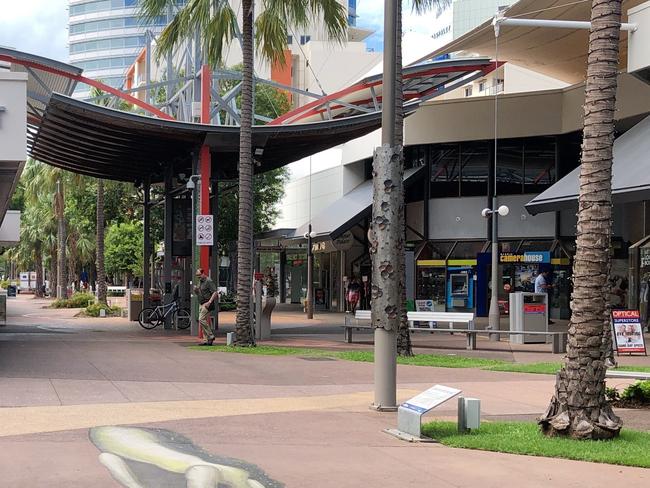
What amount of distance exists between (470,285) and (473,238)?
6.25 feet

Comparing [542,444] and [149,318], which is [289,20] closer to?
[149,318]

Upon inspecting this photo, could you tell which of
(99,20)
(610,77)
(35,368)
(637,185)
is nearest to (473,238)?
(637,185)

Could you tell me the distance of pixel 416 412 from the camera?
8.88m

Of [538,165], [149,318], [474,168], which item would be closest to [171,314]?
A: [149,318]

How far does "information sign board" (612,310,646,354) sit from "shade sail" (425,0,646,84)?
1001 cm

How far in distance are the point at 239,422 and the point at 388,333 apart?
84.9 inches

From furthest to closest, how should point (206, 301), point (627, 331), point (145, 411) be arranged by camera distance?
1. point (206, 301)
2. point (627, 331)
3. point (145, 411)

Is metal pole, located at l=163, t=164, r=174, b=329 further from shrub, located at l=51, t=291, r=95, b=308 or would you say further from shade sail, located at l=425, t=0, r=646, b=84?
shrub, located at l=51, t=291, r=95, b=308

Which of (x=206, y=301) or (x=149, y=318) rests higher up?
(x=206, y=301)

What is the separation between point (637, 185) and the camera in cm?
2053

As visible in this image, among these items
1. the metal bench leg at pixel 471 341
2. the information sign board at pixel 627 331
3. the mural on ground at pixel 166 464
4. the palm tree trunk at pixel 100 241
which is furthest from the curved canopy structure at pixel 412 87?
the mural on ground at pixel 166 464

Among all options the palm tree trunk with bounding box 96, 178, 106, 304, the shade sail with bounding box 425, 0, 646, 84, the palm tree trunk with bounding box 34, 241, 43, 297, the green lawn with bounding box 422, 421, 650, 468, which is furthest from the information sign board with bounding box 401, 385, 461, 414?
the palm tree trunk with bounding box 34, 241, 43, 297

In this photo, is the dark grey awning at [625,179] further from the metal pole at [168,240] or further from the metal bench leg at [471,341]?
the metal pole at [168,240]

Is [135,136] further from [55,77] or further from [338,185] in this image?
[338,185]
